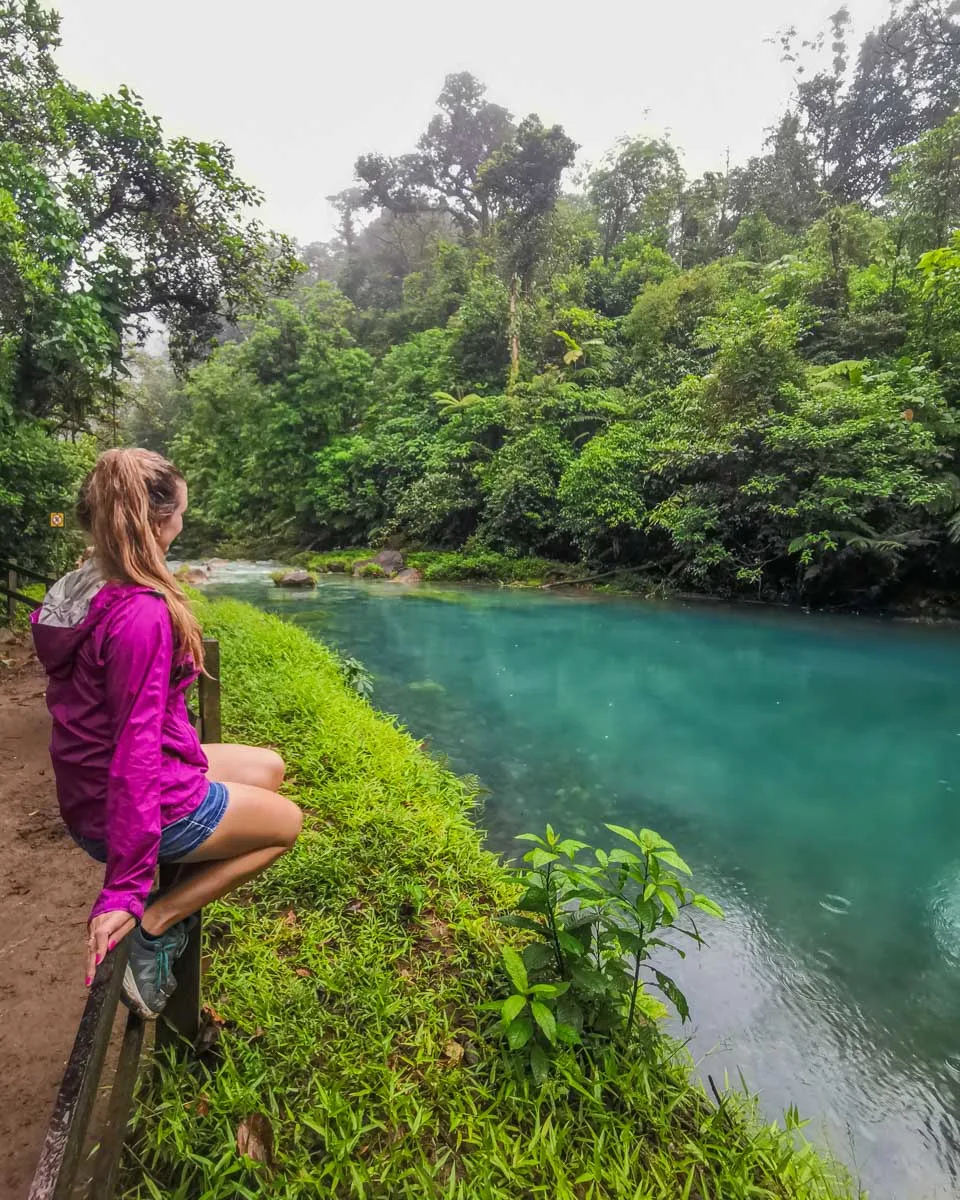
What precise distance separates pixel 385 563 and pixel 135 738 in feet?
56.3

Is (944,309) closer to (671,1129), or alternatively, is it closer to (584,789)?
(584,789)

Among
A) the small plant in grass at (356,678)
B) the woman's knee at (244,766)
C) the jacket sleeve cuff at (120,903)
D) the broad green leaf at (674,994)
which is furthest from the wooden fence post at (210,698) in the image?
the small plant in grass at (356,678)

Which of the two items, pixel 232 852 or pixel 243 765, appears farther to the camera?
pixel 243 765

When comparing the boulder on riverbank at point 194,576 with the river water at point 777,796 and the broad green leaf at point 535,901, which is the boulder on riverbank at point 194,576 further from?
the broad green leaf at point 535,901

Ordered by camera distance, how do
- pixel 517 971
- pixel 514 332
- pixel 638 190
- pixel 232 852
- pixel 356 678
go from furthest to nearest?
pixel 638 190, pixel 514 332, pixel 356 678, pixel 517 971, pixel 232 852

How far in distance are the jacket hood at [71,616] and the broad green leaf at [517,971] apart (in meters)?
1.55

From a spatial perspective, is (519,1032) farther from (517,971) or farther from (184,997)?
(184,997)

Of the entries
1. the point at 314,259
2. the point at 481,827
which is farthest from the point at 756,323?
the point at 314,259

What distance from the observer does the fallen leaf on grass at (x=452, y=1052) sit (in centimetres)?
205

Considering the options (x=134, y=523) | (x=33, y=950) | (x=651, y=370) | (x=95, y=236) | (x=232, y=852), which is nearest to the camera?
(x=134, y=523)

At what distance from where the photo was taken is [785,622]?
1120 centimetres

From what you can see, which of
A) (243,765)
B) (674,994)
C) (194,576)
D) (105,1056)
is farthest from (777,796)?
(194,576)

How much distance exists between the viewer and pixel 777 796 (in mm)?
5141

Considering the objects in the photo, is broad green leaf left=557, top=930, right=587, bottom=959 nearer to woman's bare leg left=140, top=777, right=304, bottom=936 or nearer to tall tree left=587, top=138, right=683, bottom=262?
woman's bare leg left=140, top=777, right=304, bottom=936
